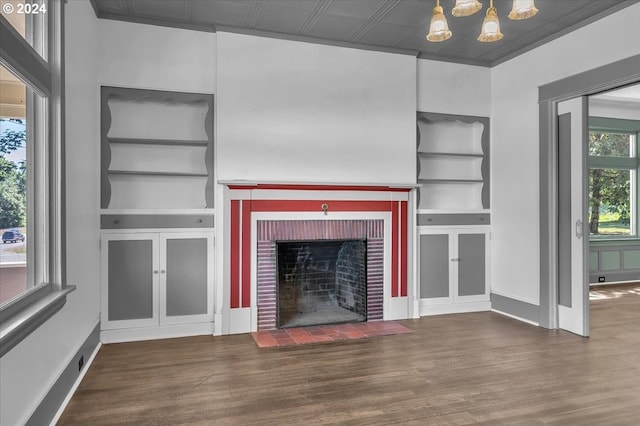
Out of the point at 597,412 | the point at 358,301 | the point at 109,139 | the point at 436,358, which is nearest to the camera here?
the point at 597,412

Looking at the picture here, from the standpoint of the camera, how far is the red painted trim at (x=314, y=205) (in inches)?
171

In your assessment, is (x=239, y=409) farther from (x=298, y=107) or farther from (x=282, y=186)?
(x=298, y=107)

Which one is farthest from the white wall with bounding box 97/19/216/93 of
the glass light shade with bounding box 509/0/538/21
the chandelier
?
the glass light shade with bounding box 509/0/538/21

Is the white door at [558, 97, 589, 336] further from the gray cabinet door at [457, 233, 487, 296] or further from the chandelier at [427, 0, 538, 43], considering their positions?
the chandelier at [427, 0, 538, 43]

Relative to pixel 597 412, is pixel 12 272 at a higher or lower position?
higher

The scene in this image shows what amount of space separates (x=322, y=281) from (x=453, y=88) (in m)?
2.74

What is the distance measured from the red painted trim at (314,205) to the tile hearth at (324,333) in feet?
3.91

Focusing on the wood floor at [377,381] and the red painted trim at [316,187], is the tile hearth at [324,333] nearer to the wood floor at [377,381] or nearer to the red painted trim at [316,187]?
the wood floor at [377,381]

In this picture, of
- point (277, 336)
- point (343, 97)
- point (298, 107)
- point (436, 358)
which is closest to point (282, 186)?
point (298, 107)

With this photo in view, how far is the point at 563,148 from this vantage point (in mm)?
4395

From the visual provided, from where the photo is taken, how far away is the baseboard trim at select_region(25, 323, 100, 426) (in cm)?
226

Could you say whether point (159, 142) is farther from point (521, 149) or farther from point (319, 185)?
point (521, 149)

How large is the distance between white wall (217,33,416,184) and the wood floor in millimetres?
1712

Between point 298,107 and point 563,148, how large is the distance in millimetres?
2712
